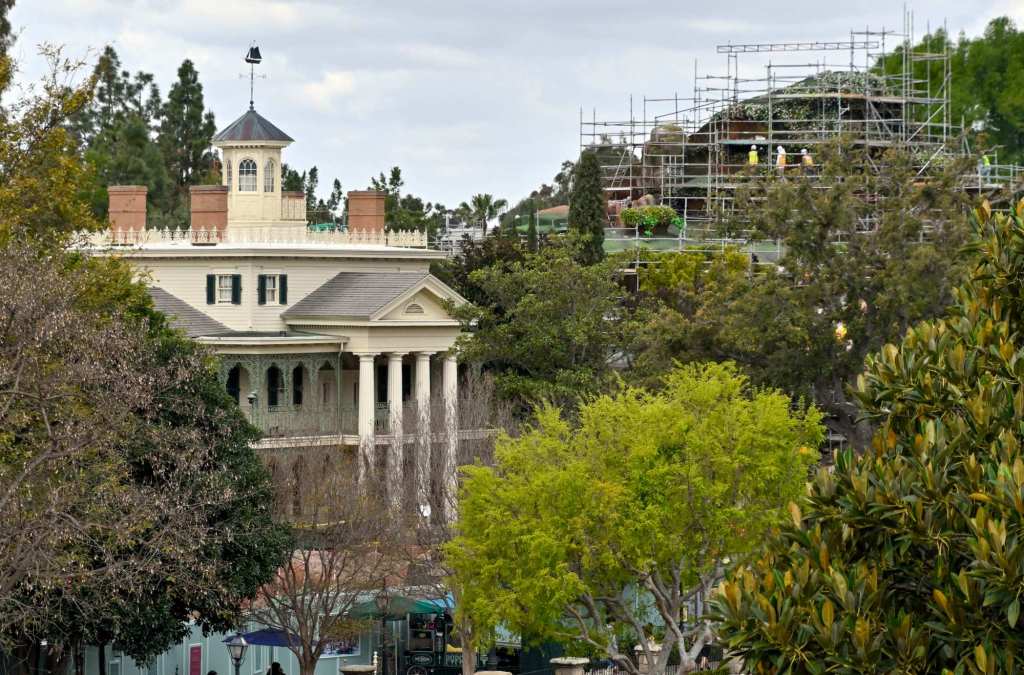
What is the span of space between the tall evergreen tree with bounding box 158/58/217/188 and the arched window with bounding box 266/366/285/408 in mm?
51885

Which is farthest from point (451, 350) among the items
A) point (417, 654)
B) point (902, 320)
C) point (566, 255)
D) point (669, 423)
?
point (669, 423)

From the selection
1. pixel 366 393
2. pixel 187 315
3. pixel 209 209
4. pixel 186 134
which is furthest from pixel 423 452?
pixel 186 134

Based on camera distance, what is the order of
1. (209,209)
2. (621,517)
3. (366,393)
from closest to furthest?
(621,517)
(366,393)
(209,209)

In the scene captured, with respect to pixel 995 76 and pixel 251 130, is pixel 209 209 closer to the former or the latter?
pixel 251 130

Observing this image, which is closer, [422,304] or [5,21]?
[5,21]

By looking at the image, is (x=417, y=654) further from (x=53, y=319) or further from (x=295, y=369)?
(x=295, y=369)

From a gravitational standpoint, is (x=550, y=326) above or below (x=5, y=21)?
below

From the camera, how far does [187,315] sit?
7738cm

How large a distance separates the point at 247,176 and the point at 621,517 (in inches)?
2064

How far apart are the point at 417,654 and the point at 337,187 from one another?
90.0 m

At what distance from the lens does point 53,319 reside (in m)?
28.4

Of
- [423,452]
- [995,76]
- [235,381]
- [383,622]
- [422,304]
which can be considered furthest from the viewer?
[995,76]

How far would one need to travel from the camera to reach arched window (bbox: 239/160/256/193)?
86938 mm

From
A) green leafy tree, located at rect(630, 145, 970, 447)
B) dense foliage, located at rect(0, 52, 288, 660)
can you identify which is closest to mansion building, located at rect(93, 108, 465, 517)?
green leafy tree, located at rect(630, 145, 970, 447)
